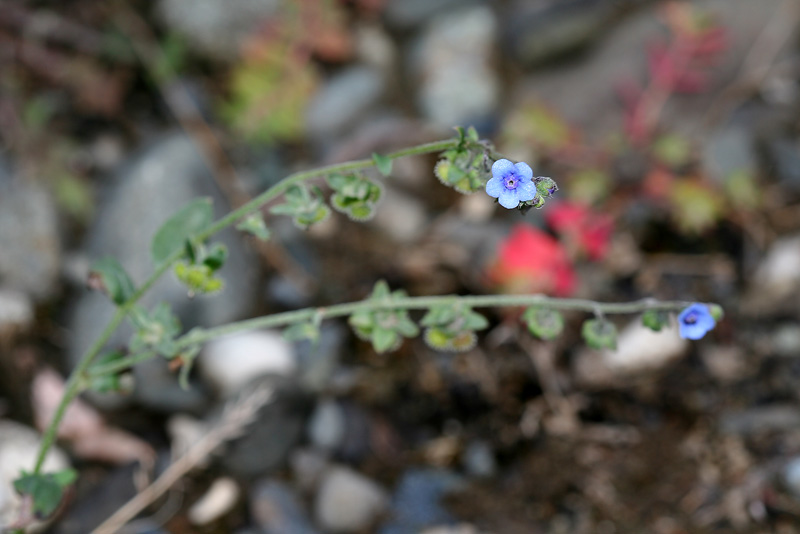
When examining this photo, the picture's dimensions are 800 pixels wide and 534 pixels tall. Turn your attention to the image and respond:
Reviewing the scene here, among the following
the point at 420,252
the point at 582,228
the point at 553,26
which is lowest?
the point at 420,252

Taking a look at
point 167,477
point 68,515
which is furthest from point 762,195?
point 68,515

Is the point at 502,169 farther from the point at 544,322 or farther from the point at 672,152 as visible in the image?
the point at 672,152

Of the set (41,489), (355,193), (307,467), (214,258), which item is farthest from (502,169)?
(307,467)

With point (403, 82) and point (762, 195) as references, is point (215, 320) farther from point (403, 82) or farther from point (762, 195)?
point (762, 195)

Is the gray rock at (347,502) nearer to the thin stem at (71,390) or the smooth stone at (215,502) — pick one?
the smooth stone at (215,502)

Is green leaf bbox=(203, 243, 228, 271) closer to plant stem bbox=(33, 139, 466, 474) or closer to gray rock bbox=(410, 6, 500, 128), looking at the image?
plant stem bbox=(33, 139, 466, 474)

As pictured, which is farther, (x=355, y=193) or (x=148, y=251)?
(x=148, y=251)
